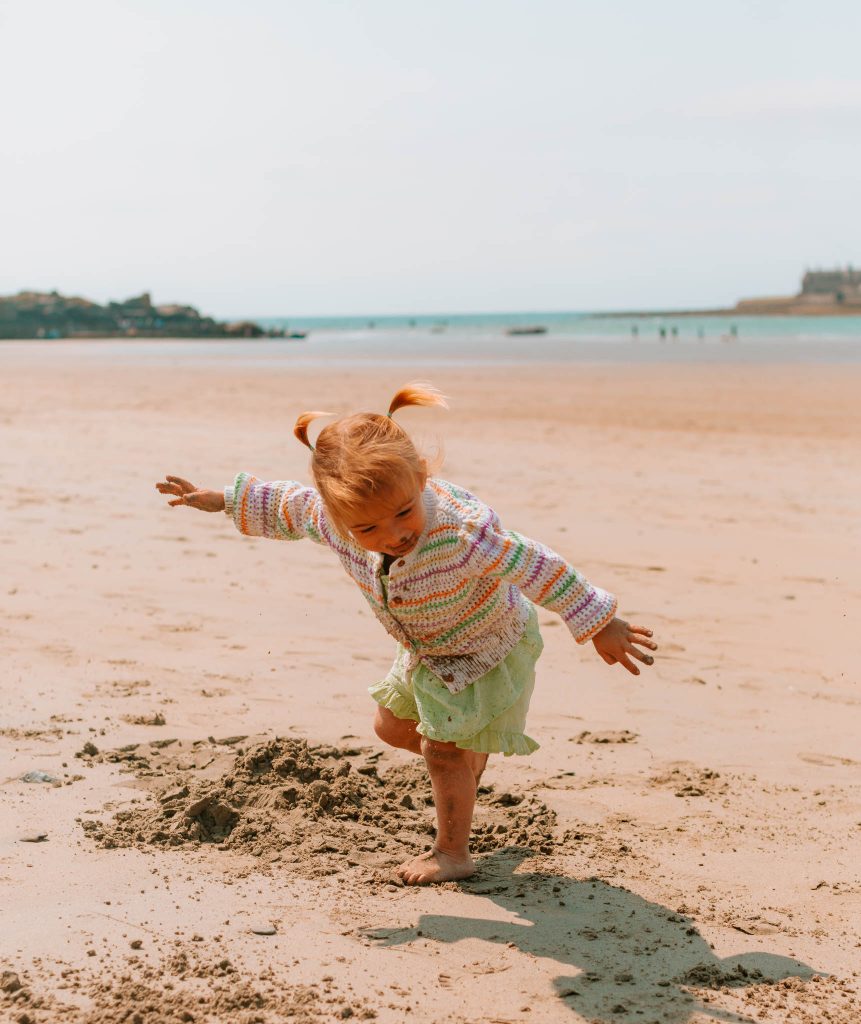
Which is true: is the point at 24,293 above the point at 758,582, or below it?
above

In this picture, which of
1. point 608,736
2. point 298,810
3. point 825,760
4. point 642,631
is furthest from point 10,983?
point 825,760

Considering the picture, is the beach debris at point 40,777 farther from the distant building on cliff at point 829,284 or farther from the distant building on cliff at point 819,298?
the distant building on cliff at point 829,284

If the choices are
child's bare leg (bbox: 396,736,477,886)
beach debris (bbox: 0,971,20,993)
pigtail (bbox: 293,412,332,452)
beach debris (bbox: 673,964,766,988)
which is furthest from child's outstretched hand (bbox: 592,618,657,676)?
beach debris (bbox: 0,971,20,993)

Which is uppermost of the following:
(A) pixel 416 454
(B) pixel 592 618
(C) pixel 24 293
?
(C) pixel 24 293

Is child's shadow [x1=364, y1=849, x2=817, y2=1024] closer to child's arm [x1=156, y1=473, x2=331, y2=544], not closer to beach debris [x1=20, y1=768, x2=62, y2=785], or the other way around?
child's arm [x1=156, y1=473, x2=331, y2=544]

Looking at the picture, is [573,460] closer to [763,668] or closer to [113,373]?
[763,668]

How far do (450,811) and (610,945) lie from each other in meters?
0.54

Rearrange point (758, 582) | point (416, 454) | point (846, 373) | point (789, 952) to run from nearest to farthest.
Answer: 1. point (789, 952)
2. point (416, 454)
3. point (758, 582)
4. point (846, 373)

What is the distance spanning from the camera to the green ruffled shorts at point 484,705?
2867 mm

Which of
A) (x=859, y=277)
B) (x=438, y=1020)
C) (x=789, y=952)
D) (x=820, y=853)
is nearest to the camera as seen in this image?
(x=438, y=1020)

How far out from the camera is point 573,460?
33.8 ft

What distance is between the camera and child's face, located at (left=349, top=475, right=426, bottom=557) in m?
2.67

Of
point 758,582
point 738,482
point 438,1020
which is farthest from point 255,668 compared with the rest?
point 738,482

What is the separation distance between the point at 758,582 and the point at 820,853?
119 inches
